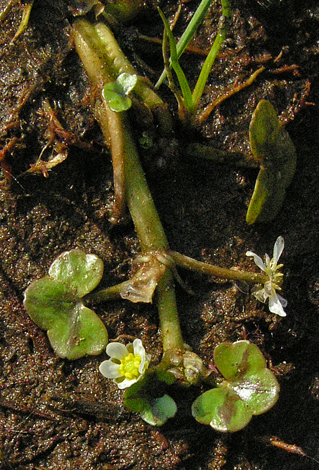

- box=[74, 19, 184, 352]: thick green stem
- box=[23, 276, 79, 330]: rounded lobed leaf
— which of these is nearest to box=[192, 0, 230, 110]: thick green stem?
box=[74, 19, 184, 352]: thick green stem

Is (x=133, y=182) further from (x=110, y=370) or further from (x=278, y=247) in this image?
(x=110, y=370)

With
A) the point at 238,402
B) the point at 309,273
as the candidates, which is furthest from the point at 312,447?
the point at 309,273

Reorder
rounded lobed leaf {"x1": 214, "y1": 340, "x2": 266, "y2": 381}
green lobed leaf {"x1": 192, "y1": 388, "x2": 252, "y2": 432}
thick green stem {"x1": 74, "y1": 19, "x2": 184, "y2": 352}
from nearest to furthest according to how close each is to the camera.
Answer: green lobed leaf {"x1": 192, "y1": 388, "x2": 252, "y2": 432}, rounded lobed leaf {"x1": 214, "y1": 340, "x2": 266, "y2": 381}, thick green stem {"x1": 74, "y1": 19, "x2": 184, "y2": 352}

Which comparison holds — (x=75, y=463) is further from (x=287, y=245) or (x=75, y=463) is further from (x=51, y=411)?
(x=287, y=245)

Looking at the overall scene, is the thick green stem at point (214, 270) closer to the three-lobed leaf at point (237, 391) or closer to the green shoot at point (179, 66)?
the three-lobed leaf at point (237, 391)

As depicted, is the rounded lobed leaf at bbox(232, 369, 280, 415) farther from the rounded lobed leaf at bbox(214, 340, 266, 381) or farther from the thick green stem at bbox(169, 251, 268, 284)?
the thick green stem at bbox(169, 251, 268, 284)

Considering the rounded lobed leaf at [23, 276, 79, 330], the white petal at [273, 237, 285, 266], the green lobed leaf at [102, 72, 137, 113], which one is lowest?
the white petal at [273, 237, 285, 266]
